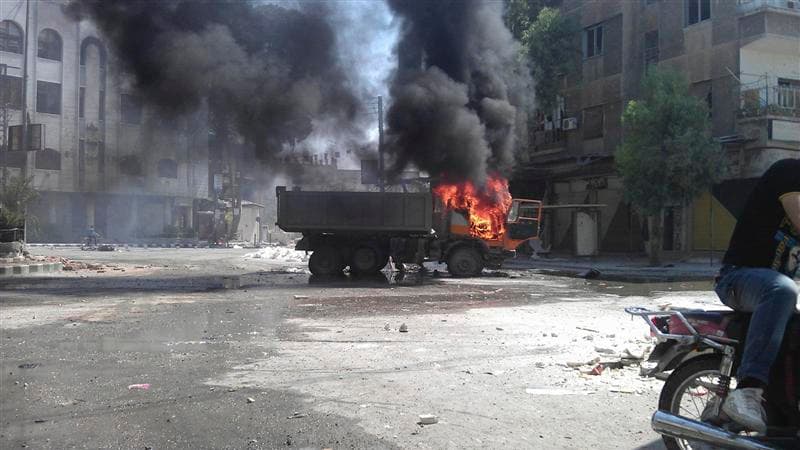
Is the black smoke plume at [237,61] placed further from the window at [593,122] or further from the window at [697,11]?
the window at [697,11]

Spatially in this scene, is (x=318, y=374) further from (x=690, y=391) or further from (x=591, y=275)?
(x=591, y=275)

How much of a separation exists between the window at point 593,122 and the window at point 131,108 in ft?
60.4

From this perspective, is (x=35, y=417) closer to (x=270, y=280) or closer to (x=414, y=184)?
(x=270, y=280)

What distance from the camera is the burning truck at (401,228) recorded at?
16.4 metres

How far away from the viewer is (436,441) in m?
3.69

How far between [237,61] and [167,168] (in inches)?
772

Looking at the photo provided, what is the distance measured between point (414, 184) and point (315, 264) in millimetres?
4742

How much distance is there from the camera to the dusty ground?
3836 millimetres

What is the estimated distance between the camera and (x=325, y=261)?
16719 millimetres

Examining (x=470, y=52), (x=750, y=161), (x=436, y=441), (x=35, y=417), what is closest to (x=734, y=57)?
(x=750, y=161)

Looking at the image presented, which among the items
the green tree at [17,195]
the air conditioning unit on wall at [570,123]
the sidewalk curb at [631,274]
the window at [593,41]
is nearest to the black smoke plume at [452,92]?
the sidewalk curb at [631,274]

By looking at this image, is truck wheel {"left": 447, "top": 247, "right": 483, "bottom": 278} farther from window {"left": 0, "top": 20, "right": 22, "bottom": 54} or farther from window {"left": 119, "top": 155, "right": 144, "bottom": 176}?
window {"left": 0, "top": 20, "right": 22, "bottom": 54}

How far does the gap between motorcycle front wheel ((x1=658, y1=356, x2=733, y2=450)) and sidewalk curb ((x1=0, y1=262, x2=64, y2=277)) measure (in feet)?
57.6

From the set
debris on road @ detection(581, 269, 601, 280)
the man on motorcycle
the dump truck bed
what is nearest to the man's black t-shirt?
the man on motorcycle
